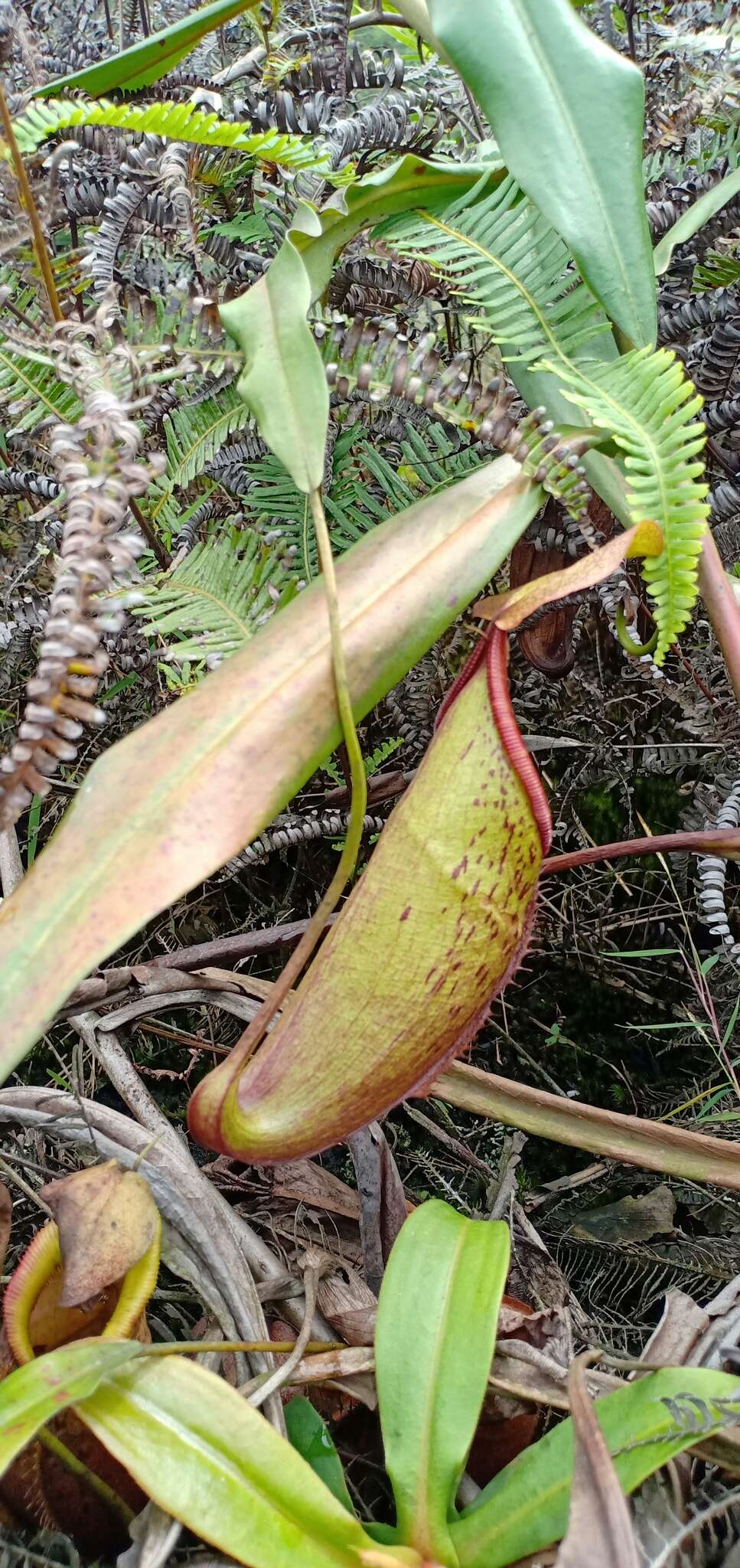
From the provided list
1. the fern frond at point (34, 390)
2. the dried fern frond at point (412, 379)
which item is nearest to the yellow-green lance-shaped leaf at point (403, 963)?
the dried fern frond at point (412, 379)

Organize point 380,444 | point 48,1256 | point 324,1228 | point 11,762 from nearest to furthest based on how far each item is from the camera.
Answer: point 11,762 < point 48,1256 < point 324,1228 < point 380,444

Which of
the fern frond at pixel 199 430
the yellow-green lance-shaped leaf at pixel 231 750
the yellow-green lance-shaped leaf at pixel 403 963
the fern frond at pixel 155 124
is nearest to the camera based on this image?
the yellow-green lance-shaped leaf at pixel 231 750

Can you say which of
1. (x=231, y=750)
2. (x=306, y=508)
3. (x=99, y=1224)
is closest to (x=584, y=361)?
(x=306, y=508)

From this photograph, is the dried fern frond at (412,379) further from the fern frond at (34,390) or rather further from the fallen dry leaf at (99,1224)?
the fallen dry leaf at (99,1224)

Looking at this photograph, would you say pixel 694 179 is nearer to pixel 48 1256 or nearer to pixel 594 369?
pixel 594 369

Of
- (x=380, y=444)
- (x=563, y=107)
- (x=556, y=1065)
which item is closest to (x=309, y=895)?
(x=556, y=1065)
